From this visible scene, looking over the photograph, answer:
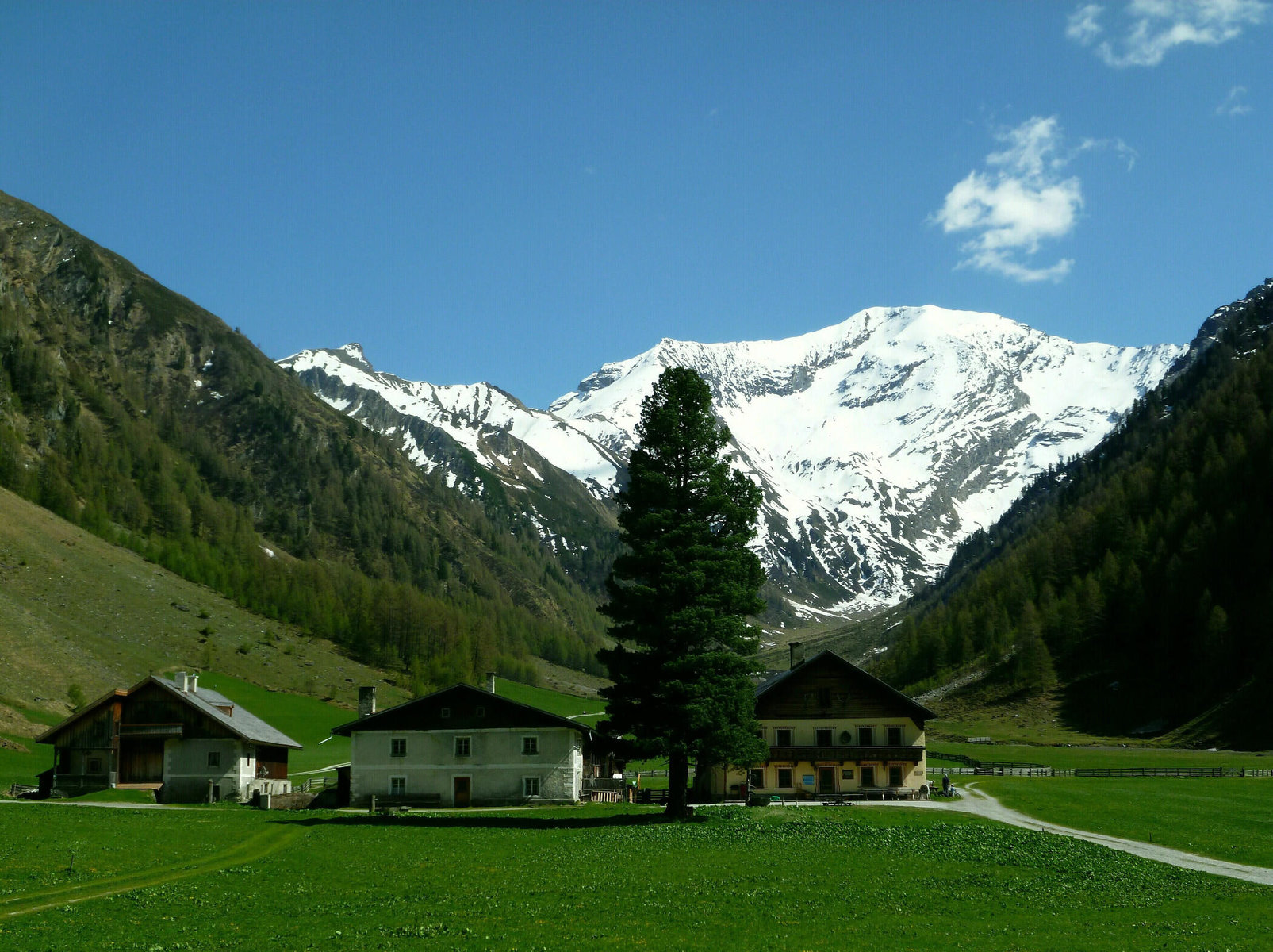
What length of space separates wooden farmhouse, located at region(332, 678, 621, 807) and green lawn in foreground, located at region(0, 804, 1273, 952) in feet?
58.2

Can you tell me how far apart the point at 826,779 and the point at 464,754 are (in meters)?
25.6

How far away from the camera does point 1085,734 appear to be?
475 ft

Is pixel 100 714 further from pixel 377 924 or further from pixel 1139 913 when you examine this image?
pixel 1139 913

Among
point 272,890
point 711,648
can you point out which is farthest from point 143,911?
point 711,648

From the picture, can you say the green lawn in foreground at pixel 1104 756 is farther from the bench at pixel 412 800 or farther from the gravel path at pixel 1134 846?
the bench at pixel 412 800

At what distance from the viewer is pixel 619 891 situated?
31.2 meters

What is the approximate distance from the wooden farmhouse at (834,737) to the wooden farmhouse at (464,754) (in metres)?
12.9

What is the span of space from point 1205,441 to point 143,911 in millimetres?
200949

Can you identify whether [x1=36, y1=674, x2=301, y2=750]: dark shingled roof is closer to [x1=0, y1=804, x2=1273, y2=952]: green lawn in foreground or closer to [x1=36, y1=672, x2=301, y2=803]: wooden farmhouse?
[x1=36, y1=672, x2=301, y2=803]: wooden farmhouse

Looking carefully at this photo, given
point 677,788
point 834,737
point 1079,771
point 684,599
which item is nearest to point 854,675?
point 834,737

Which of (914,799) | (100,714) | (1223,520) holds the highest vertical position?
(1223,520)

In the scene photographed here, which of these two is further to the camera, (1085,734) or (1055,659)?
(1055,659)

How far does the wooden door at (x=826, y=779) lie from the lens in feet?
255

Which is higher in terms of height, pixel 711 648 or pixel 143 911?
pixel 711 648
